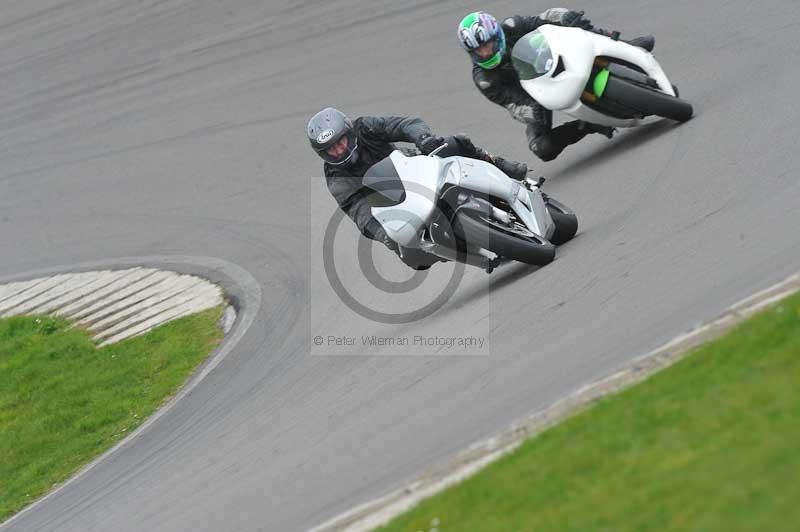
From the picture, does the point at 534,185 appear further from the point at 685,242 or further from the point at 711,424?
the point at 711,424

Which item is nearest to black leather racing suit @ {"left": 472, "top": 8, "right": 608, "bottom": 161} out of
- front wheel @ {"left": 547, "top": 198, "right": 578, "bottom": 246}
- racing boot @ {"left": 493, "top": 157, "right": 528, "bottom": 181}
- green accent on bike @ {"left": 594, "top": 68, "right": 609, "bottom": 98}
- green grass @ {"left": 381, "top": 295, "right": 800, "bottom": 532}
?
green accent on bike @ {"left": 594, "top": 68, "right": 609, "bottom": 98}

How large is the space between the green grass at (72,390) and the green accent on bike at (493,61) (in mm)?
3529

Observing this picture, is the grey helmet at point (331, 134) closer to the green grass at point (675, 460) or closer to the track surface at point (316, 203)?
the track surface at point (316, 203)

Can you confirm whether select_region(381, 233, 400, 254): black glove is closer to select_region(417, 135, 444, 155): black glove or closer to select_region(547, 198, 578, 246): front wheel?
select_region(417, 135, 444, 155): black glove

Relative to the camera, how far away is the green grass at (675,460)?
4781mm

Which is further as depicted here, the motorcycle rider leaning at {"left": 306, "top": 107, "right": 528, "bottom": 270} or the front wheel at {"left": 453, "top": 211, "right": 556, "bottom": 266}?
the motorcycle rider leaning at {"left": 306, "top": 107, "right": 528, "bottom": 270}

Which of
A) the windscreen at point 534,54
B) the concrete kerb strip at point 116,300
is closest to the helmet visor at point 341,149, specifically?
the windscreen at point 534,54

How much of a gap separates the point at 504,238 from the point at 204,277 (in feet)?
17.0

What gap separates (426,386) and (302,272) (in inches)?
182

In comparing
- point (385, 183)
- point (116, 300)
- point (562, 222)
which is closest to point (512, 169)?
point (562, 222)

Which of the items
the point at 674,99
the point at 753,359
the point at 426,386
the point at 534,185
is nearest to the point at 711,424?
the point at 753,359

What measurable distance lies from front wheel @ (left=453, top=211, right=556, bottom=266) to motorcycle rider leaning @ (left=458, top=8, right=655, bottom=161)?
253cm

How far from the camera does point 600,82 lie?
1141cm

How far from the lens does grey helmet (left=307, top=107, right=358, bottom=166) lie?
10211 mm
